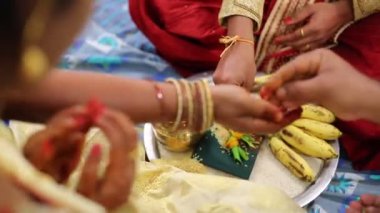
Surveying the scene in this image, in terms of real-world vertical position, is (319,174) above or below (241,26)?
below

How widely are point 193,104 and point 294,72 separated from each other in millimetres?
200

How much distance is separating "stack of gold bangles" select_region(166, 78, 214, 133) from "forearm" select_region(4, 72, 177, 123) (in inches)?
0.6

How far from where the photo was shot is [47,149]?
36.0 inches

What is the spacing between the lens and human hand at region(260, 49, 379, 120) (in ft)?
4.07

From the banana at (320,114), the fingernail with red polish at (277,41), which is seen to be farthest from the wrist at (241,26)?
the banana at (320,114)

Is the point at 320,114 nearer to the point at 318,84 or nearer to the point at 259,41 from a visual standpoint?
the point at 259,41

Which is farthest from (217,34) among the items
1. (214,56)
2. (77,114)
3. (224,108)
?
(77,114)

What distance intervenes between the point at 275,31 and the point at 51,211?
1.11 meters

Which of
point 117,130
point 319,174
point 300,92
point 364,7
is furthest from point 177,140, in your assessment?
point 117,130

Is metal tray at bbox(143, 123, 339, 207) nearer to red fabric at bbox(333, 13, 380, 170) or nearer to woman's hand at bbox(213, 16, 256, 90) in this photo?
red fabric at bbox(333, 13, 380, 170)

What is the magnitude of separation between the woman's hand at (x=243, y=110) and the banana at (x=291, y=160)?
1.13ft

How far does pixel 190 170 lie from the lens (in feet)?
5.01

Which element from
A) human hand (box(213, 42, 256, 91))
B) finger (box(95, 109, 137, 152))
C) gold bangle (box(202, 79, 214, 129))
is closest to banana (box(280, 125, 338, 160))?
human hand (box(213, 42, 256, 91))

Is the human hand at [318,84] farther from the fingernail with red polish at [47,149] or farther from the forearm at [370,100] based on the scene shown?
the fingernail with red polish at [47,149]
